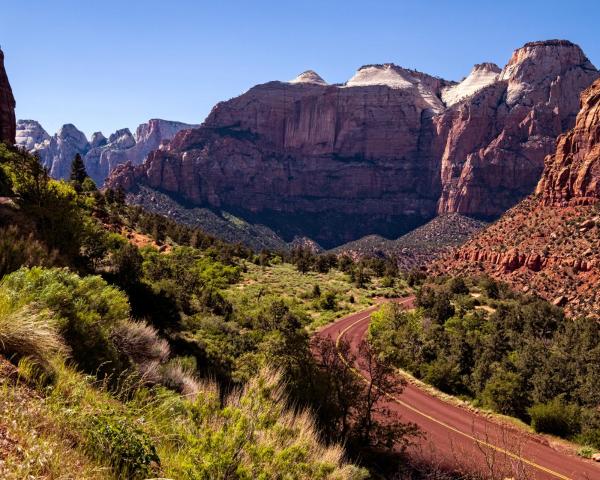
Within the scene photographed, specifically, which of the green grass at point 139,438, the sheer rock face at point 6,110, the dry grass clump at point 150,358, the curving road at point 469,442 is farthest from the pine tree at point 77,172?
the green grass at point 139,438

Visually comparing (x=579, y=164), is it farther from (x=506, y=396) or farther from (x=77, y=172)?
(x=77, y=172)

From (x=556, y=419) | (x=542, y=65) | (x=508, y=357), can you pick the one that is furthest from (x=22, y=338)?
(x=542, y=65)

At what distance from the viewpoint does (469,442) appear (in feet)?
61.6

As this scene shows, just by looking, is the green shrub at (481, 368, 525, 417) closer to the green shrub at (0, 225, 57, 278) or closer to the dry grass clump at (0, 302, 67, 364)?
the green shrub at (0, 225, 57, 278)

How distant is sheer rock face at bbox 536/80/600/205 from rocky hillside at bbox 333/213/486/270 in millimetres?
39357

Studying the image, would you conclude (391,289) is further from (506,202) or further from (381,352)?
(506,202)

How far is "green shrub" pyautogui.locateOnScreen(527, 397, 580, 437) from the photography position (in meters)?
20.4

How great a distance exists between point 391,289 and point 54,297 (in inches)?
2317

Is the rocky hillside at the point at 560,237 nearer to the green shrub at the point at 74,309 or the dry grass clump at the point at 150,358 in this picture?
the dry grass clump at the point at 150,358

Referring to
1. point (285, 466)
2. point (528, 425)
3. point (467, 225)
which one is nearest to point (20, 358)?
point (285, 466)

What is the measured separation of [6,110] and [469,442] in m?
80.8

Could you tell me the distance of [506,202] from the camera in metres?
179

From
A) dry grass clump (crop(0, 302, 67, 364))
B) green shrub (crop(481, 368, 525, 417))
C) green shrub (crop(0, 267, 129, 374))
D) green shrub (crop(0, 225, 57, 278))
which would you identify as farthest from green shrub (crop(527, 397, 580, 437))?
green shrub (crop(0, 225, 57, 278))

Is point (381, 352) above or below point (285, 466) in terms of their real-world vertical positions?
below
